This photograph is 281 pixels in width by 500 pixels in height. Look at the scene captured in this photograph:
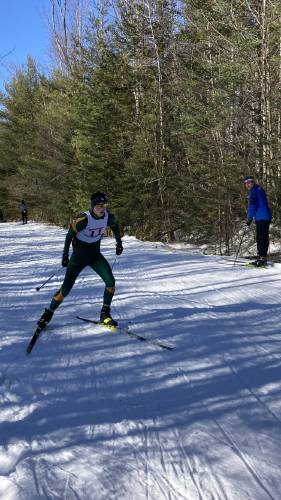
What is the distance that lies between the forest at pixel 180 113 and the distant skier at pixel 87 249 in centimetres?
806

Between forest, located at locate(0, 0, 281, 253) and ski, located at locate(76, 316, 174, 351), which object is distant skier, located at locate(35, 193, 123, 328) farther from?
forest, located at locate(0, 0, 281, 253)

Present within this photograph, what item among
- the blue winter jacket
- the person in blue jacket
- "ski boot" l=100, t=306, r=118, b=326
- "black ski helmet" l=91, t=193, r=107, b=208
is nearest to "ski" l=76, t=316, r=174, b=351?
"ski boot" l=100, t=306, r=118, b=326

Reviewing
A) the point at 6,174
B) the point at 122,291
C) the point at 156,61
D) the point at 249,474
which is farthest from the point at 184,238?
the point at 6,174

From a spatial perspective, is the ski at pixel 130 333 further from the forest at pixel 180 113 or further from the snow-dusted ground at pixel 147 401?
the forest at pixel 180 113

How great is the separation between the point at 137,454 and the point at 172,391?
105 centimetres

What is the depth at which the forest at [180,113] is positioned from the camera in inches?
538

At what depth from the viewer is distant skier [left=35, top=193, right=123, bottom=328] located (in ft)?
19.1

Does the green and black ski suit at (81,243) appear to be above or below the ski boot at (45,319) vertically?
above

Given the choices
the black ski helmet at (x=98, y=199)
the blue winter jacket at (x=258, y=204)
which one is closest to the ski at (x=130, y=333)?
the black ski helmet at (x=98, y=199)

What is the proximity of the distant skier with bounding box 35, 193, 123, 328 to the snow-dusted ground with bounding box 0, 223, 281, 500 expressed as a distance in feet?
1.13

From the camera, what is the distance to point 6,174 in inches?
1677

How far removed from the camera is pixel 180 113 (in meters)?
16.1

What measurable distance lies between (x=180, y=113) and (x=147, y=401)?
1381 cm

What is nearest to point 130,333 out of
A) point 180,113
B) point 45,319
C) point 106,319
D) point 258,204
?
point 106,319
